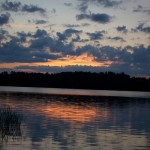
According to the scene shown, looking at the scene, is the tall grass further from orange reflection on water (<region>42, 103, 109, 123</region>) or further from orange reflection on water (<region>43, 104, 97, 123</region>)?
orange reflection on water (<region>43, 104, 97, 123</region>)

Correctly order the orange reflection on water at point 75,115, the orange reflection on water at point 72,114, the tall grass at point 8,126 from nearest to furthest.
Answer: the tall grass at point 8,126
the orange reflection on water at point 75,115
the orange reflection on water at point 72,114

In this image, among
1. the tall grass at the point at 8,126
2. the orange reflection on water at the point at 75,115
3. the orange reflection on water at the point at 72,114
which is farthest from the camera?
the orange reflection on water at the point at 72,114

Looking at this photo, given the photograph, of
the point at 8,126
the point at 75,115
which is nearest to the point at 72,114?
the point at 75,115

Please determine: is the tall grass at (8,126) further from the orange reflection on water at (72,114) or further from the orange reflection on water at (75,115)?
the orange reflection on water at (72,114)

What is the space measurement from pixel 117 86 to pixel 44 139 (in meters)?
163

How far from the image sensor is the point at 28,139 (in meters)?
29.5

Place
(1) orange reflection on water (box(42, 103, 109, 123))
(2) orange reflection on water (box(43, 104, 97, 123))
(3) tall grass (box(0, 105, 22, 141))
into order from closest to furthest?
(3) tall grass (box(0, 105, 22, 141)) → (1) orange reflection on water (box(42, 103, 109, 123)) → (2) orange reflection on water (box(43, 104, 97, 123))

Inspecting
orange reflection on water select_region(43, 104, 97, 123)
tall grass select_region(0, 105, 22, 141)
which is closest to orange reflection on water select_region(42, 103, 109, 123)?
orange reflection on water select_region(43, 104, 97, 123)

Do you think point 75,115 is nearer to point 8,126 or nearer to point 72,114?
point 72,114

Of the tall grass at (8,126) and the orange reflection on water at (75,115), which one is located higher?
the tall grass at (8,126)

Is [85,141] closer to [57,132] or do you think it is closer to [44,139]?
[44,139]

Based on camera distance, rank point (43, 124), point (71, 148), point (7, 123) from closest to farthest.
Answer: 1. point (71, 148)
2. point (7, 123)
3. point (43, 124)

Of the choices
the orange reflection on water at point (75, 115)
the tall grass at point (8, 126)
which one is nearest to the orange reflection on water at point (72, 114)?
the orange reflection on water at point (75, 115)

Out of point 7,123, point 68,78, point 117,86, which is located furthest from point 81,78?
point 7,123
